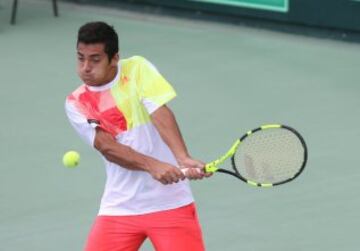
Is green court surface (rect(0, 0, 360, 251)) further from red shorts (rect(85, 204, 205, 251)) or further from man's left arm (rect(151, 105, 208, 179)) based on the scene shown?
man's left arm (rect(151, 105, 208, 179))

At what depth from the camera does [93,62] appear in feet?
19.6

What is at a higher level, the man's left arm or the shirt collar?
the shirt collar

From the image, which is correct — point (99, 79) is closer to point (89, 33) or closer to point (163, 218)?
point (89, 33)

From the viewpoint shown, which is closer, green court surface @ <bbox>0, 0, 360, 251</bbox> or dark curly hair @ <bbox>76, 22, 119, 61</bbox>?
dark curly hair @ <bbox>76, 22, 119, 61</bbox>

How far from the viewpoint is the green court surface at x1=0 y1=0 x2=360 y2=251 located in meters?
8.37

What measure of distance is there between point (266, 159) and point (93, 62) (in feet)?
3.41

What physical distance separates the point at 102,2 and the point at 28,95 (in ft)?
12.2

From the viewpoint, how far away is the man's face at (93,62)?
5.95m

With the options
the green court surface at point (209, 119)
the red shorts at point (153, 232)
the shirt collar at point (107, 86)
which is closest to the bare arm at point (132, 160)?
the shirt collar at point (107, 86)

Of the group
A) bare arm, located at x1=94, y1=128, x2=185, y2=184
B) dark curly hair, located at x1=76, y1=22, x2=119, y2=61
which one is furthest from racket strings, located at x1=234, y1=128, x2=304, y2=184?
dark curly hair, located at x1=76, y1=22, x2=119, y2=61

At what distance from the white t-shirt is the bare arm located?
Answer: 0.06 meters

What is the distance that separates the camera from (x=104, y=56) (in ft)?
19.6

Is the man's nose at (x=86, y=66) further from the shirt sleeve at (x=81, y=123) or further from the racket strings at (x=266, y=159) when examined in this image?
the racket strings at (x=266, y=159)

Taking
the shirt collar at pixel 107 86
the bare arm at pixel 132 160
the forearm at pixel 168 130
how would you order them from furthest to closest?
the shirt collar at pixel 107 86 → the forearm at pixel 168 130 → the bare arm at pixel 132 160
